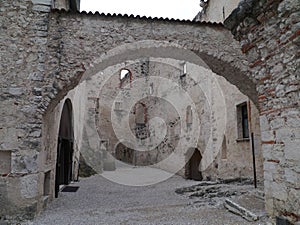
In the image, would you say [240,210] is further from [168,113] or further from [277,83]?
[168,113]

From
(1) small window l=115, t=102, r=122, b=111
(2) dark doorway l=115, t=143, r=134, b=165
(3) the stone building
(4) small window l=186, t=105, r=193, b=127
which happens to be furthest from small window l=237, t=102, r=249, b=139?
(2) dark doorway l=115, t=143, r=134, b=165

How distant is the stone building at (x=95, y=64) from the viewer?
237cm

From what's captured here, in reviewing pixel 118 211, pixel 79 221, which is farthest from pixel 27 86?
pixel 118 211

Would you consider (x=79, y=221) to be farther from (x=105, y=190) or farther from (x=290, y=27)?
(x=290, y=27)

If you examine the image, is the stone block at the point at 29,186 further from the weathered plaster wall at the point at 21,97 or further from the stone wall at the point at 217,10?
the stone wall at the point at 217,10

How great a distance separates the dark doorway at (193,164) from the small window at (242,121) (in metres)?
2.89

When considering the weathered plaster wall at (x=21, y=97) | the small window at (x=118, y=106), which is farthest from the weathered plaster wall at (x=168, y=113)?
the weathered plaster wall at (x=21, y=97)

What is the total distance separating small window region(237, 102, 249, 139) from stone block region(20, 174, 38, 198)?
5234 mm

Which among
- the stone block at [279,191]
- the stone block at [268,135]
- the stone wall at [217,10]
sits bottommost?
the stone block at [279,191]

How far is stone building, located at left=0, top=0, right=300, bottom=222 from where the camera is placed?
2373 millimetres

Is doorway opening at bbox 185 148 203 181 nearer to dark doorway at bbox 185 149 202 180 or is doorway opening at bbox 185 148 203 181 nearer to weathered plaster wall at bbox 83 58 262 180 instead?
dark doorway at bbox 185 149 202 180

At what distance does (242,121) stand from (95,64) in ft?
14.7

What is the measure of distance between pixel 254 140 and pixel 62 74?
14.3 ft

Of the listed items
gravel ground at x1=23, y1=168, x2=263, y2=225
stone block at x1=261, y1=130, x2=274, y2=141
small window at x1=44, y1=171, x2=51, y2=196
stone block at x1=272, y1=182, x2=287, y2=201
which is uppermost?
stone block at x1=261, y1=130, x2=274, y2=141
